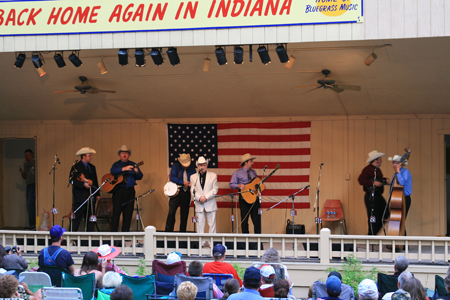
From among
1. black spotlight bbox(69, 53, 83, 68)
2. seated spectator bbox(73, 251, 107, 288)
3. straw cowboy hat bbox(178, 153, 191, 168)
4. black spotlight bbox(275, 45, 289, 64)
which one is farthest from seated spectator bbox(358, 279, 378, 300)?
straw cowboy hat bbox(178, 153, 191, 168)

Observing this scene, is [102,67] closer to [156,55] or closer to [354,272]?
[156,55]

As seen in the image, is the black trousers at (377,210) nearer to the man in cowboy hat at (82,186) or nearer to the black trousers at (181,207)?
the black trousers at (181,207)

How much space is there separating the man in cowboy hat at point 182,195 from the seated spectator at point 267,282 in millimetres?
4490

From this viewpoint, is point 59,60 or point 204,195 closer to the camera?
point 59,60

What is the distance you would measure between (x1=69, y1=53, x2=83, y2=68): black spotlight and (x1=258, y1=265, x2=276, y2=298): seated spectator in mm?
4663

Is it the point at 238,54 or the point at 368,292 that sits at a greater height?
the point at 238,54

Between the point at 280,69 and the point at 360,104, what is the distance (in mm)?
2051

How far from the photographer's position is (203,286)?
4945 mm

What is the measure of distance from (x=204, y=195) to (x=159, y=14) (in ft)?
10.8

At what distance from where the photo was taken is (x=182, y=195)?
9.29 meters

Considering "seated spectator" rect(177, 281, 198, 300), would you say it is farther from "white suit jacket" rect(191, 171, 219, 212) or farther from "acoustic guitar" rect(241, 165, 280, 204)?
"acoustic guitar" rect(241, 165, 280, 204)

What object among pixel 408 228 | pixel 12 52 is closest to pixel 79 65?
pixel 12 52

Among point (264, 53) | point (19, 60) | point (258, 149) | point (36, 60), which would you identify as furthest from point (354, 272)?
point (19, 60)

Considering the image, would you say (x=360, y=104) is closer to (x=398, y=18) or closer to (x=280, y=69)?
(x=280, y=69)
